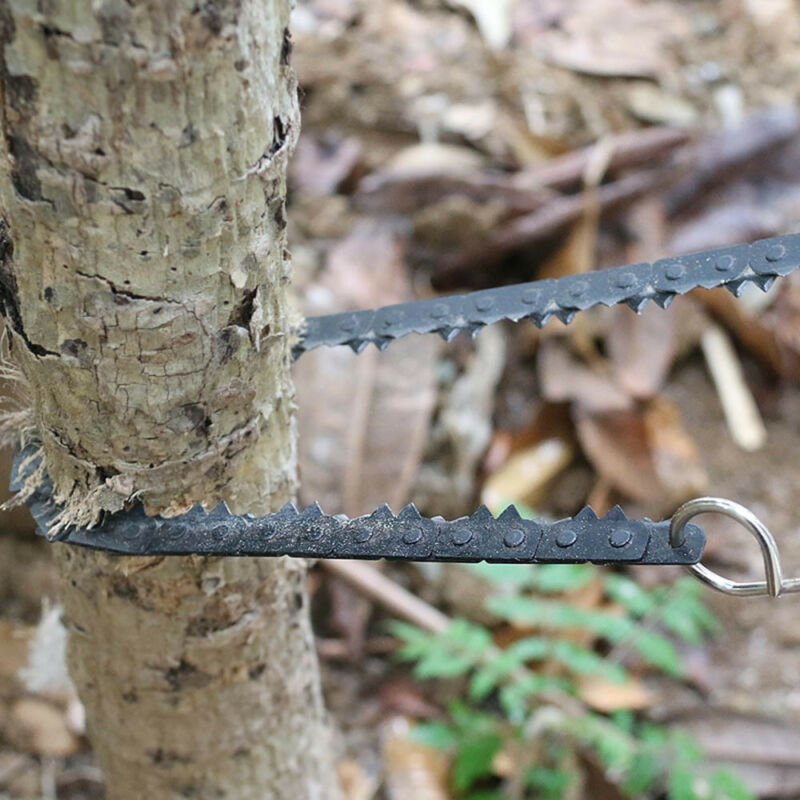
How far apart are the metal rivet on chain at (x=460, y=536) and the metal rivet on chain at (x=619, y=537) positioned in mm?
90

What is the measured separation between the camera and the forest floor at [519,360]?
1.53 m

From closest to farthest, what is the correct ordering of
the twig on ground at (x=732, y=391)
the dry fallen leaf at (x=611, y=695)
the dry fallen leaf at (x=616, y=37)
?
the dry fallen leaf at (x=611, y=695)
the twig on ground at (x=732, y=391)
the dry fallen leaf at (x=616, y=37)

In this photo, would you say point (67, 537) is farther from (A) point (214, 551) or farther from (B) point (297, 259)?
(B) point (297, 259)

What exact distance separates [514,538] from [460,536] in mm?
35

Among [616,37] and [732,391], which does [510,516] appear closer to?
[732,391]

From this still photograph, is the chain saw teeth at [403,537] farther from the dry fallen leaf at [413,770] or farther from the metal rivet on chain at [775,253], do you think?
the dry fallen leaf at [413,770]

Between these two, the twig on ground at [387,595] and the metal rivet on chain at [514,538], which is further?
the twig on ground at [387,595]

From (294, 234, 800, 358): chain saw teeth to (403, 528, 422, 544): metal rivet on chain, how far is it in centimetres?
19

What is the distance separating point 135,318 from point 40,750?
105 cm

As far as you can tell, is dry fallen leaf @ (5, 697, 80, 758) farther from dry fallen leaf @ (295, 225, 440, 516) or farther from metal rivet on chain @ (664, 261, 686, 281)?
metal rivet on chain @ (664, 261, 686, 281)

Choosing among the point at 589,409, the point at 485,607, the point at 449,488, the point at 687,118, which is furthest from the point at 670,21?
the point at 485,607

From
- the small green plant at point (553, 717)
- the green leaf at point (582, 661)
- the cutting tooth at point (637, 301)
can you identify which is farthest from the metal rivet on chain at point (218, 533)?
the green leaf at point (582, 661)

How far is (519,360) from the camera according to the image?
186 cm

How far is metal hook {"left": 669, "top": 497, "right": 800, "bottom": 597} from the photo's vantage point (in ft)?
1.94
